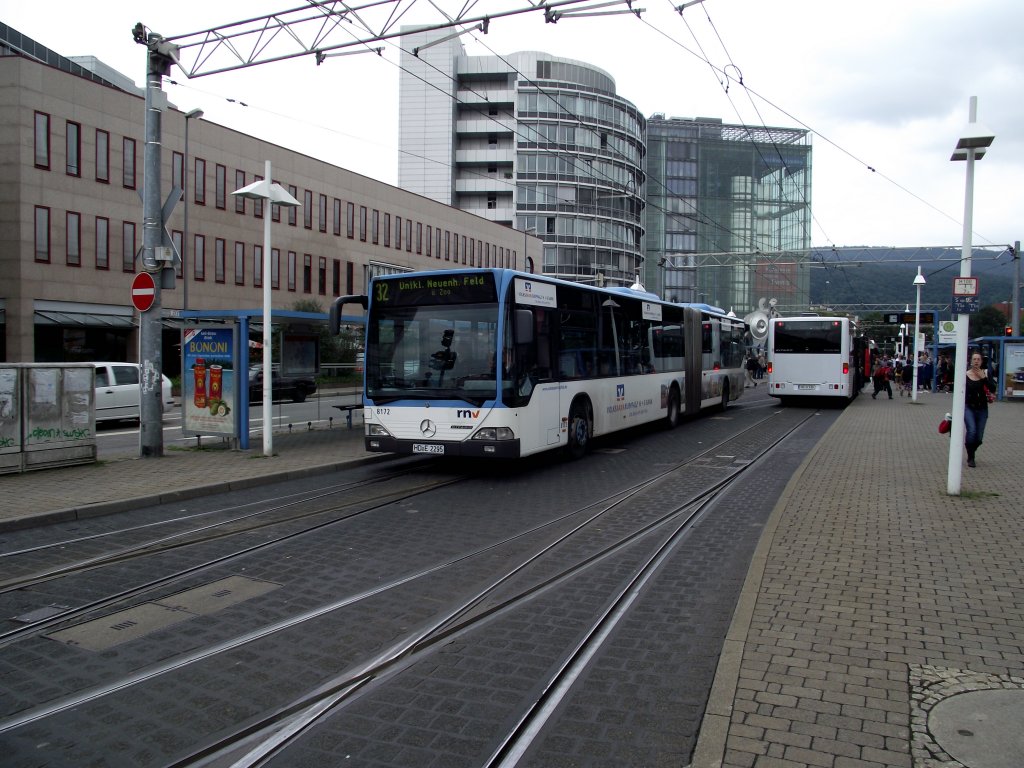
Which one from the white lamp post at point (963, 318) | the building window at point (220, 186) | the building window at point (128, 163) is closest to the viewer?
the white lamp post at point (963, 318)

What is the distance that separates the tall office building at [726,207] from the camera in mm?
81688

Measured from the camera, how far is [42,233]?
35.1 m

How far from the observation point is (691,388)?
20.5 meters

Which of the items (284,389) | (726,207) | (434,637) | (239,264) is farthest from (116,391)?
(726,207)

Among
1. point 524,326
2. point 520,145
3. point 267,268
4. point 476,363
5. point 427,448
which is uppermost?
point 520,145

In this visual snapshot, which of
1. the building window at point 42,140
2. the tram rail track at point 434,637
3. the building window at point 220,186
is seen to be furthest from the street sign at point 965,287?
the building window at point 220,186

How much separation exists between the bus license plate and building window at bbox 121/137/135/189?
3395cm

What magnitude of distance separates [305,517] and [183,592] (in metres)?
2.74

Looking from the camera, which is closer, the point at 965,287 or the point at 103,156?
the point at 965,287

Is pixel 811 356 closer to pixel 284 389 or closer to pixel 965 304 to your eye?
pixel 284 389

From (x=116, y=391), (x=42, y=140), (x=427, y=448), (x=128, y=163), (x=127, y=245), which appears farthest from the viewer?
(x=127, y=245)

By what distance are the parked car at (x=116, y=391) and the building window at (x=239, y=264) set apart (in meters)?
26.6

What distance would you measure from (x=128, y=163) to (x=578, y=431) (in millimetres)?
34117

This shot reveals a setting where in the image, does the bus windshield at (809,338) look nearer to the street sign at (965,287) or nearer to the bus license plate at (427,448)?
the street sign at (965,287)
